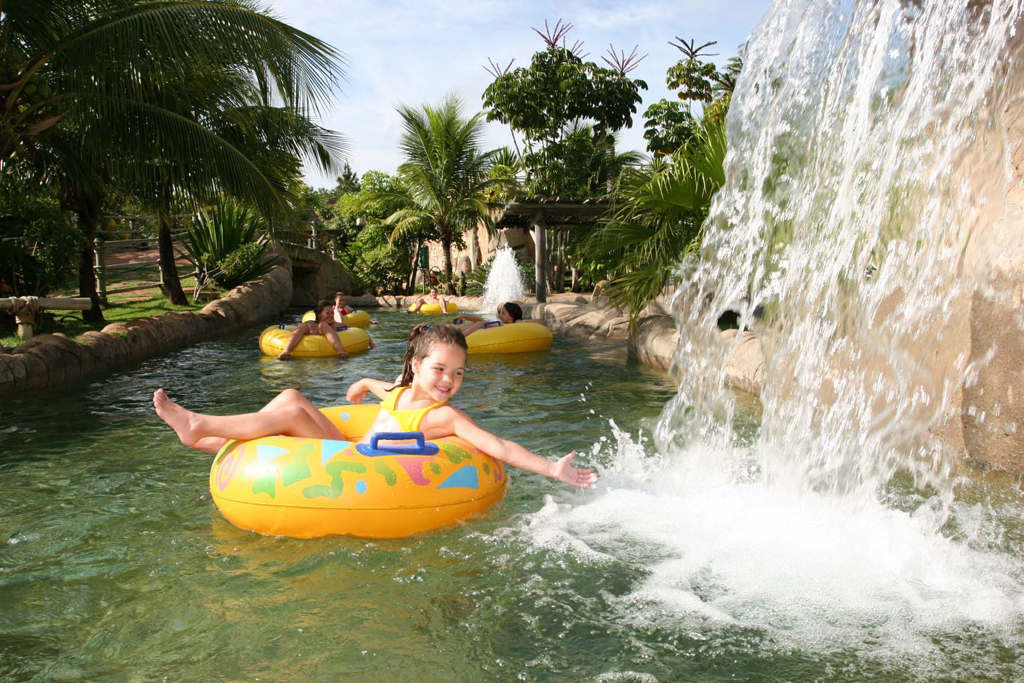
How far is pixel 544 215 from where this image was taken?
1652 cm

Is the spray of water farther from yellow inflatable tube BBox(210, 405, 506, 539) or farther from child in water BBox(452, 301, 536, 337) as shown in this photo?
child in water BBox(452, 301, 536, 337)

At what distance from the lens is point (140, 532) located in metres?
4.14

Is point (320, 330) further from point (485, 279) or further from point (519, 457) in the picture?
point (485, 279)

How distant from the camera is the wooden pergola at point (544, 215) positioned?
1554 cm

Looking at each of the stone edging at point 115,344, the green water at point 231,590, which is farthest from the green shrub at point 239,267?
the green water at point 231,590

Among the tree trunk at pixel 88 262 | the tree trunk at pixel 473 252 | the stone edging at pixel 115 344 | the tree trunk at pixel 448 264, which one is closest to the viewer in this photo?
the stone edging at pixel 115 344

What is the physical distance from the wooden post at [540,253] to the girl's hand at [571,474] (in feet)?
42.7

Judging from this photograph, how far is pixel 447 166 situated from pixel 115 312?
459 inches

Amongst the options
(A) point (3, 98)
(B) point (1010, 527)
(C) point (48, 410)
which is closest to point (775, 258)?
(B) point (1010, 527)

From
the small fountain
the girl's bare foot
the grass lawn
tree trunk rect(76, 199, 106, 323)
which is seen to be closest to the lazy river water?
the girl's bare foot

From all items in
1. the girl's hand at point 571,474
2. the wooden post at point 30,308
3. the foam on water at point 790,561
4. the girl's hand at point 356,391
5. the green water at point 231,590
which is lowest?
the green water at point 231,590

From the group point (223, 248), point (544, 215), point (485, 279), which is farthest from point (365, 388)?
point (485, 279)

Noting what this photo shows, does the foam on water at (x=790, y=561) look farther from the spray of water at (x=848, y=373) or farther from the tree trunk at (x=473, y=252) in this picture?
the tree trunk at (x=473, y=252)

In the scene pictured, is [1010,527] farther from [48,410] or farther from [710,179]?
[48,410]
